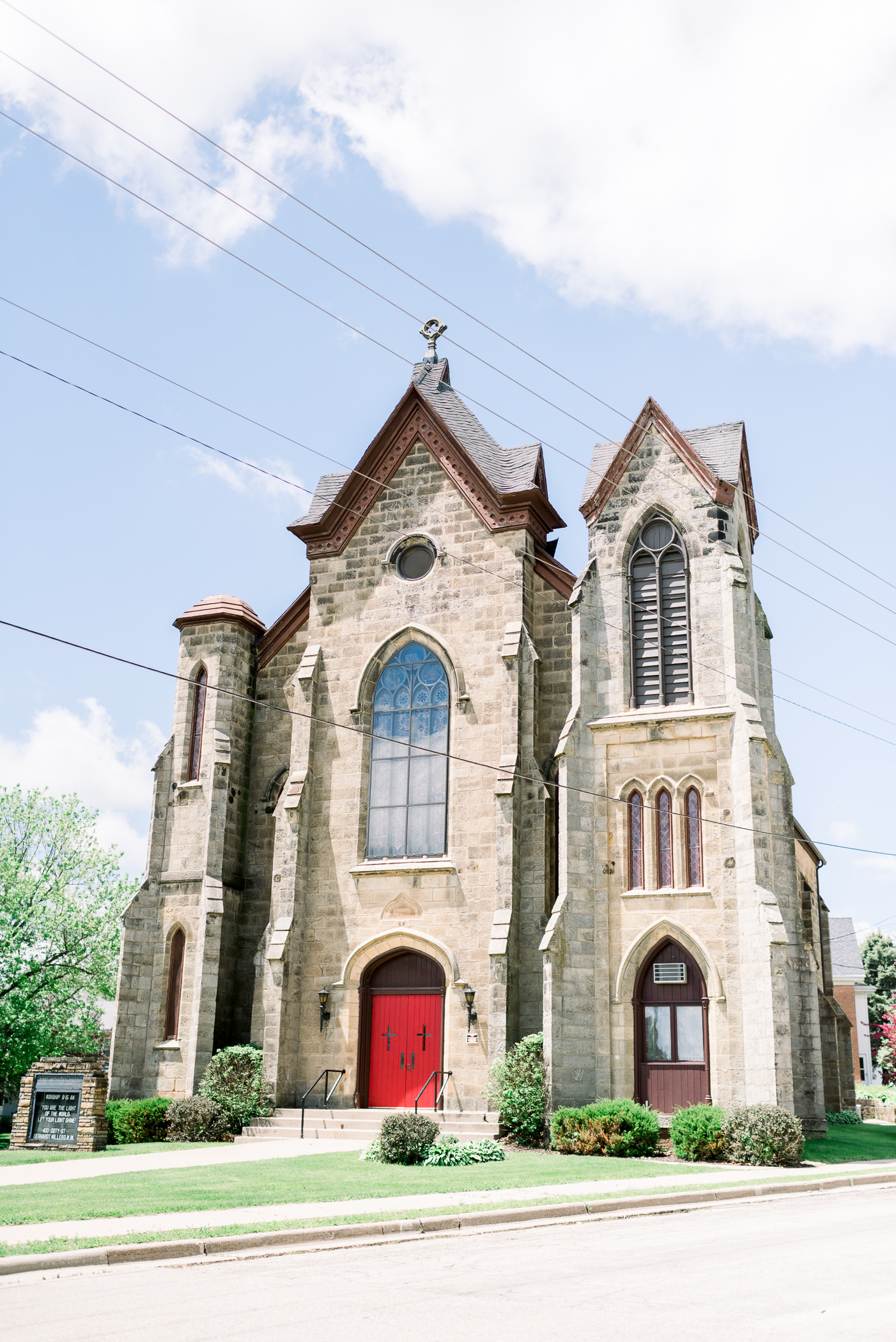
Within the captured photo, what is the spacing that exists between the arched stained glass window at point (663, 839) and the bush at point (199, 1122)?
9950 mm

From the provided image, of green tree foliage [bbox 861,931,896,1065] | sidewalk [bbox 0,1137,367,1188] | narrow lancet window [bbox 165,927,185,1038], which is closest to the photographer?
sidewalk [bbox 0,1137,367,1188]

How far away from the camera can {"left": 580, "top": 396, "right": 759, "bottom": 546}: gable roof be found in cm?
2622

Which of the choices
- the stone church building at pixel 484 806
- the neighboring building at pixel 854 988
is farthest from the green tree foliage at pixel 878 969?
the stone church building at pixel 484 806

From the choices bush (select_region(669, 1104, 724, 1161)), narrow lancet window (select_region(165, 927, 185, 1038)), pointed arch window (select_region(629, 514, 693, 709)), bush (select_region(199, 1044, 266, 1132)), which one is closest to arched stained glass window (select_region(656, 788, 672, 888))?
pointed arch window (select_region(629, 514, 693, 709))

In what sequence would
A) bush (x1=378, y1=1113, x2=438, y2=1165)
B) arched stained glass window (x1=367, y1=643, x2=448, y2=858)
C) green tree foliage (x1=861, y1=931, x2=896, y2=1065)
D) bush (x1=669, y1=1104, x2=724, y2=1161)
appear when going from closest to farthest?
bush (x1=378, y1=1113, x2=438, y2=1165) → bush (x1=669, y1=1104, x2=724, y2=1161) → arched stained glass window (x1=367, y1=643, x2=448, y2=858) → green tree foliage (x1=861, y1=931, x2=896, y2=1065)

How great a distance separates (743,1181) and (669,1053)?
6732 mm

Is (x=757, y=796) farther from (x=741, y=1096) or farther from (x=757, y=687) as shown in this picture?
(x=741, y=1096)

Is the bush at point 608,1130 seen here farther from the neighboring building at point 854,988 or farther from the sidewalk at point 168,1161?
the neighboring building at point 854,988

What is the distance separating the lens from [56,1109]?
22.8 m

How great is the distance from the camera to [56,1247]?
10141mm

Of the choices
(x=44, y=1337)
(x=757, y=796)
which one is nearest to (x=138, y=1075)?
(x=757, y=796)

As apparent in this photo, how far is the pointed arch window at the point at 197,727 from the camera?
29.1 meters

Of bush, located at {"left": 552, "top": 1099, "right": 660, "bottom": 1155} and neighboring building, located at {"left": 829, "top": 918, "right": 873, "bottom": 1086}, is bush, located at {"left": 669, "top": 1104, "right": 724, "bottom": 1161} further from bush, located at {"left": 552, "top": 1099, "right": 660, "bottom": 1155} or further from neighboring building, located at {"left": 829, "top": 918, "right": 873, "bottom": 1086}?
neighboring building, located at {"left": 829, "top": 918, "right": 873, "bottom": 1086}

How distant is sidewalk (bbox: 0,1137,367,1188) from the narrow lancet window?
167 inches
